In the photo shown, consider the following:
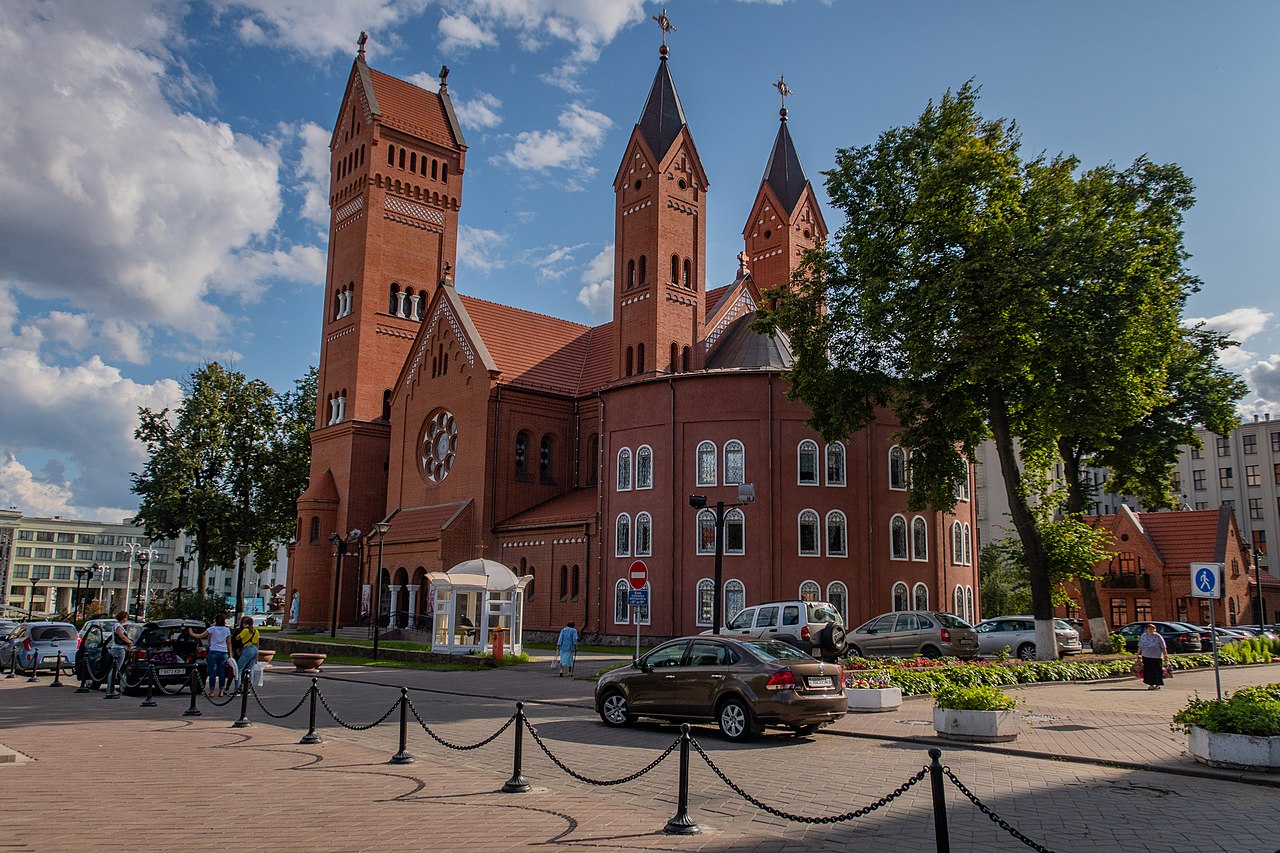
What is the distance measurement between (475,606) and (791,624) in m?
11.7

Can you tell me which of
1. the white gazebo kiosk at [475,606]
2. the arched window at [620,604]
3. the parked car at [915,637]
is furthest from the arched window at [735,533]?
the parked car at [915,637]

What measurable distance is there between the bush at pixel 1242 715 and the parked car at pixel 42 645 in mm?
27245

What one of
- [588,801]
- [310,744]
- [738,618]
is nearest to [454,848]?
[588,801]

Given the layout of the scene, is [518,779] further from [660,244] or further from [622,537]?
[660,244]

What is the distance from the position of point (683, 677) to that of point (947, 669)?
8099 mm

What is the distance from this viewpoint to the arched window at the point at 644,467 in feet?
123

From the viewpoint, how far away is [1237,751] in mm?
10992

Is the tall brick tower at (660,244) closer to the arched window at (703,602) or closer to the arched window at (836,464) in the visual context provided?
the arched window at (836,464)

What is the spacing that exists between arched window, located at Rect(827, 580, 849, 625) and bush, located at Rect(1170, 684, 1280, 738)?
916 inches

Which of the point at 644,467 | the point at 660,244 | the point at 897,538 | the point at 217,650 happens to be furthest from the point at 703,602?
the point at 217,650

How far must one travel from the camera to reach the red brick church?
35812 millimetres

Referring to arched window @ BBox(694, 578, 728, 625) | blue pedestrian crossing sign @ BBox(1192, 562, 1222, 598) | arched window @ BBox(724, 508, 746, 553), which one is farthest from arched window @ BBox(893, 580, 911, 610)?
blue pedestrian crossing sign @ BBox(1192, 562, 1222, 598)

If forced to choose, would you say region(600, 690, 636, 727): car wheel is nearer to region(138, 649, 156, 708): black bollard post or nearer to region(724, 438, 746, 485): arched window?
region(138, 649, 156, 708): black bollard post

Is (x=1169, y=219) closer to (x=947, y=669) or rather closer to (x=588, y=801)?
(x=947, y=669)
